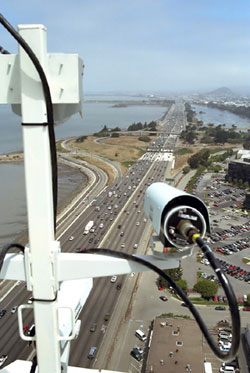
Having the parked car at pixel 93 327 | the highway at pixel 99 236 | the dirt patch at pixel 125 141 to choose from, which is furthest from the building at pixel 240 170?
the parked car at pixel 93 327

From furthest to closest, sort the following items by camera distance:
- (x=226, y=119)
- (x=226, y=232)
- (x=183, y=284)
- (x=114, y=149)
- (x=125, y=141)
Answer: (x=226, y=119) → (x=125, y=141) → (x=114, y=149) → (x=226, y=232) → (x=183, y=284)

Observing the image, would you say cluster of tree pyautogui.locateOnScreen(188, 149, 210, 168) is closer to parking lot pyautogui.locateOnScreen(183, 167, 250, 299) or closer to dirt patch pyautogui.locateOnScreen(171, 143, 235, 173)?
dirt patch pyautogui.locateOnScreen(171, 143, 235, 173)

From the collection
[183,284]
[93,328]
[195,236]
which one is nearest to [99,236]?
[183,284]

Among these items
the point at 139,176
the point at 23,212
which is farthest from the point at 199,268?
the point at 139,176

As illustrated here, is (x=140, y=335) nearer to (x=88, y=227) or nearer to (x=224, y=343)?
(x=224, y=343)

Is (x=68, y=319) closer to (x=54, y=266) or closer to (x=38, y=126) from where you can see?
Answer: (x=54, y=266)

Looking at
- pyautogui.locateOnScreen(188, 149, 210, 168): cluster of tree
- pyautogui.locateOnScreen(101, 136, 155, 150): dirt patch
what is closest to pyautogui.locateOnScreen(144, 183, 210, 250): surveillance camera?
pyautogui.locateOnScreen(188, 149, 210, 168): cluster of tree

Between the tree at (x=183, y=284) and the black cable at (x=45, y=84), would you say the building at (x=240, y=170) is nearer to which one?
the tree at (x=183, y=284)
